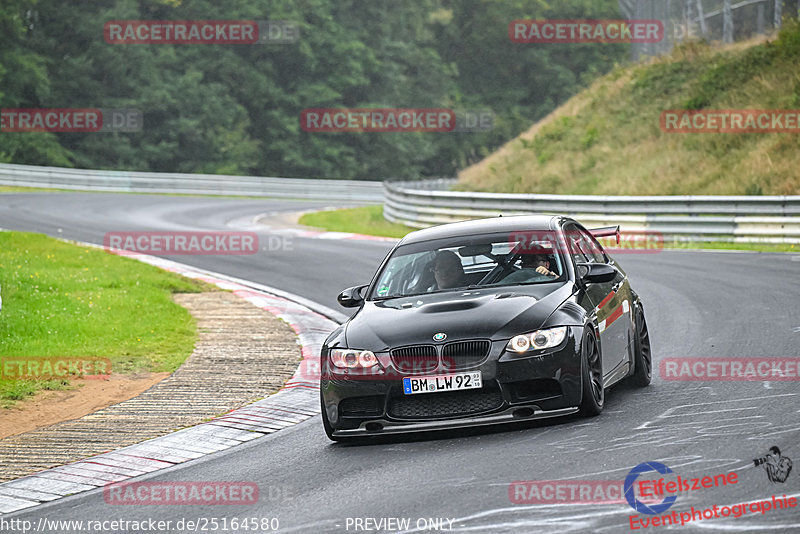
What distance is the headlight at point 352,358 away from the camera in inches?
303

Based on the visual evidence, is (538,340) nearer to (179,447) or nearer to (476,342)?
(476,342)

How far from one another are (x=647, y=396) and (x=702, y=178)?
73.4 ft

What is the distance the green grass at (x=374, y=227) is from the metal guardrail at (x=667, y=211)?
6.5 inches

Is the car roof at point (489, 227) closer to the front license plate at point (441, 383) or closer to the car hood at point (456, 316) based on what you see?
the car hood at point (456, 316)

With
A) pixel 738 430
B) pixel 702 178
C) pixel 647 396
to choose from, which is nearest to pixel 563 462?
pixel 738 430

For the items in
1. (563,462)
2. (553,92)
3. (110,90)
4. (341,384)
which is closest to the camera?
(563,462)

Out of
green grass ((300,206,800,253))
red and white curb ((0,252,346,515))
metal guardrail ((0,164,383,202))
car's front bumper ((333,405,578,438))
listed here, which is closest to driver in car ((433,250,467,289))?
car's front bumper ((333,405,578,438))

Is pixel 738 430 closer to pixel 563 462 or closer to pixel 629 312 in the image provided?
pixel 563 462

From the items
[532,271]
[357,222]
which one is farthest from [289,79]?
[532,271]

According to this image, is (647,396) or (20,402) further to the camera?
(20,402)

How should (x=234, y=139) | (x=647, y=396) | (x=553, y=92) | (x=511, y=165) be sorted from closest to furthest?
(x=647, y=396) → (x=511, y=165) → (x=234, y=139) → (x=553, y=92)

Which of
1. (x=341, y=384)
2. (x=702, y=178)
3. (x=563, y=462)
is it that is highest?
(x=702, y=178)

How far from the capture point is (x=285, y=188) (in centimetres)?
5144

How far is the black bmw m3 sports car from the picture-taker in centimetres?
749
